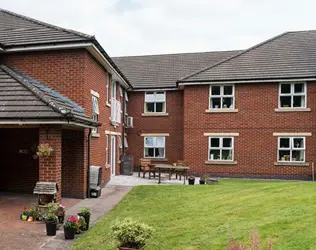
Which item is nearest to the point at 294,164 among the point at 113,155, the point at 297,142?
the point at 297,142

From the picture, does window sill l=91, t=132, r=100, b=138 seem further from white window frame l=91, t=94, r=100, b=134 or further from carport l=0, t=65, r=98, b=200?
carport l=0, t=65, r=98, b=200

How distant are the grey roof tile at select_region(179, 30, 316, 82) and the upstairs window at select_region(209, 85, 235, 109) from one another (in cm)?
64

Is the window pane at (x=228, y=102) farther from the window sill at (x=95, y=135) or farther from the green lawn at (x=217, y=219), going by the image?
the green lawn at (x=217, y=219)

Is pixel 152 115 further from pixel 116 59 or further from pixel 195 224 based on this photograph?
pixel 195 224

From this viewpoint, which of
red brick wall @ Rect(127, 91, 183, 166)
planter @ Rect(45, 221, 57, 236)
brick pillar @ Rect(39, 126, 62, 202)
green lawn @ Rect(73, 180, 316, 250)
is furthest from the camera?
red brick wall @ Rect(127, 91, 183, 166)

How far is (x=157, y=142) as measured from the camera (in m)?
20.9

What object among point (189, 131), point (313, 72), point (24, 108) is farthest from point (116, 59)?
point (24, 108)

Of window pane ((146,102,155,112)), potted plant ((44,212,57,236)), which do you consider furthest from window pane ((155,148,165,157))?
potted plant ((44,212,57,236))

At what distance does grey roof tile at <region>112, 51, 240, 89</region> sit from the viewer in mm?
21542

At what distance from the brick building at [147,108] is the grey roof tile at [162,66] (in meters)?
0.08

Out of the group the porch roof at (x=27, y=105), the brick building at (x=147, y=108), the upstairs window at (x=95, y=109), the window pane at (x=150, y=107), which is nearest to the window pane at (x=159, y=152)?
the brick building at (x=147, y=108)

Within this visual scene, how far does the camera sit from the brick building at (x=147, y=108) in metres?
10.2

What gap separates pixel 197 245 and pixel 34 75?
9.01 metres

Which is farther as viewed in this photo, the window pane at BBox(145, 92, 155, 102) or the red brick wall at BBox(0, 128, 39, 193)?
the window pane at BBox(145, 92, 155, 102)
